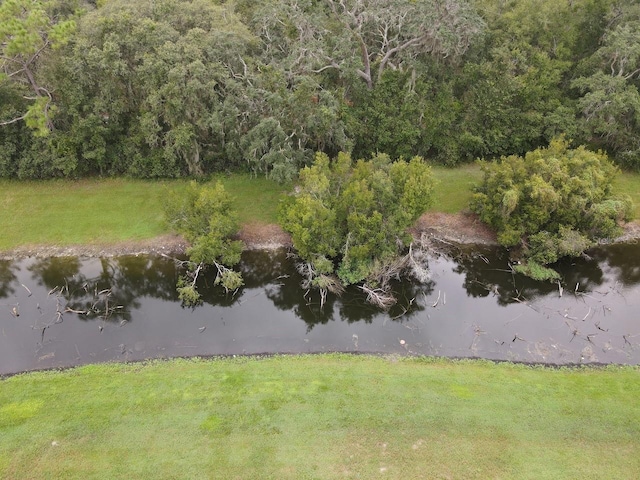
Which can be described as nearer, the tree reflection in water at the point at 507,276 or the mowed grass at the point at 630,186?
the tree reflection in water at the point at 507,276

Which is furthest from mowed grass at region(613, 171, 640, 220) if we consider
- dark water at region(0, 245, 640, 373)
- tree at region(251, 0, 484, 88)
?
tree at region(251, 0, 484, 88)

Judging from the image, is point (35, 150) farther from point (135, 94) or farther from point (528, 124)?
point (528, 124)

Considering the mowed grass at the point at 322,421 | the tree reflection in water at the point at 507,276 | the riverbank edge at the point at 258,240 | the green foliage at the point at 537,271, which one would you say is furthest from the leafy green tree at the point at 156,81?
the green foliage at the point at 537,271

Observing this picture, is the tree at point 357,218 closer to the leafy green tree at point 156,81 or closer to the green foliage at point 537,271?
the green foliage at point 537,271

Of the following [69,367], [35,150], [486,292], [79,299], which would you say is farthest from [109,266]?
→ [486,292]

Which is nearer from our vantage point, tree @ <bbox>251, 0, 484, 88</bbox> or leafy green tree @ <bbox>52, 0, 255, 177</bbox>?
leafy green tree @ <bbox>52, 0, 255, 177</bbox>

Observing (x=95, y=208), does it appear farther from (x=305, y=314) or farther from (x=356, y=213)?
(x=356, y=213)

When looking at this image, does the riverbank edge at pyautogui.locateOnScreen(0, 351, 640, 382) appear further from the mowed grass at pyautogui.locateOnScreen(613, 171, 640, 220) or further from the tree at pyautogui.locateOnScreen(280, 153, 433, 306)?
the mowed grass at pyautogui.locateOnScreen(613, 171, 640, 220)

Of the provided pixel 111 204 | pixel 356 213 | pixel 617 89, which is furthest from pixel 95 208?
pixel 617 89
